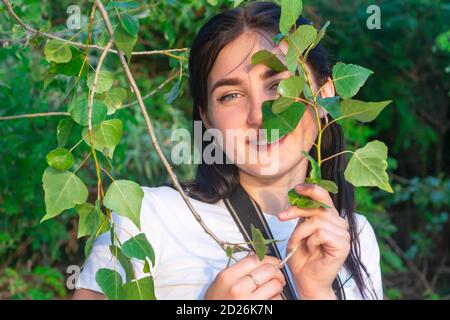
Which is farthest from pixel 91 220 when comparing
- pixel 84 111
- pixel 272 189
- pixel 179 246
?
pixel 272 189

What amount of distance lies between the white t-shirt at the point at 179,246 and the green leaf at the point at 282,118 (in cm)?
45

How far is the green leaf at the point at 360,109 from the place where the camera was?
51.1 inches

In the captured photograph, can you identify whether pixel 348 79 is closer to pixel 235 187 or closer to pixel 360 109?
pixel 360 109

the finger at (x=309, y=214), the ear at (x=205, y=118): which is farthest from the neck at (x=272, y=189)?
the finger at (x=309, y=214)

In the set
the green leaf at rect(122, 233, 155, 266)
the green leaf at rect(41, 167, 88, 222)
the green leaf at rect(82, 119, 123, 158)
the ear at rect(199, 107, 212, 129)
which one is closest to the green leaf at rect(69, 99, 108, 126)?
the green leaf at rect(82, 119, 123, 158)

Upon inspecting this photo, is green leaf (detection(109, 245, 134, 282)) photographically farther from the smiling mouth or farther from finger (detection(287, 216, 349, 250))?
the smiling mouth

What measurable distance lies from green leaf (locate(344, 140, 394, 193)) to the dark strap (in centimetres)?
47

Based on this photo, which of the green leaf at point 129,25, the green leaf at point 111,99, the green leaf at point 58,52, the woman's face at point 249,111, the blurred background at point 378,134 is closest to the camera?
the green leaf at point 129,25

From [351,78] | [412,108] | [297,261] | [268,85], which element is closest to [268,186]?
[268,85]

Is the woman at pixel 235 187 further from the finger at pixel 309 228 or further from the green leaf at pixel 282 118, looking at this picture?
the green leaf at pixel 282 118

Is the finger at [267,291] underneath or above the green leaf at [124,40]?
underneath

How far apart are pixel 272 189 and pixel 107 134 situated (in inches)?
24.6

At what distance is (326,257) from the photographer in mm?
1469
